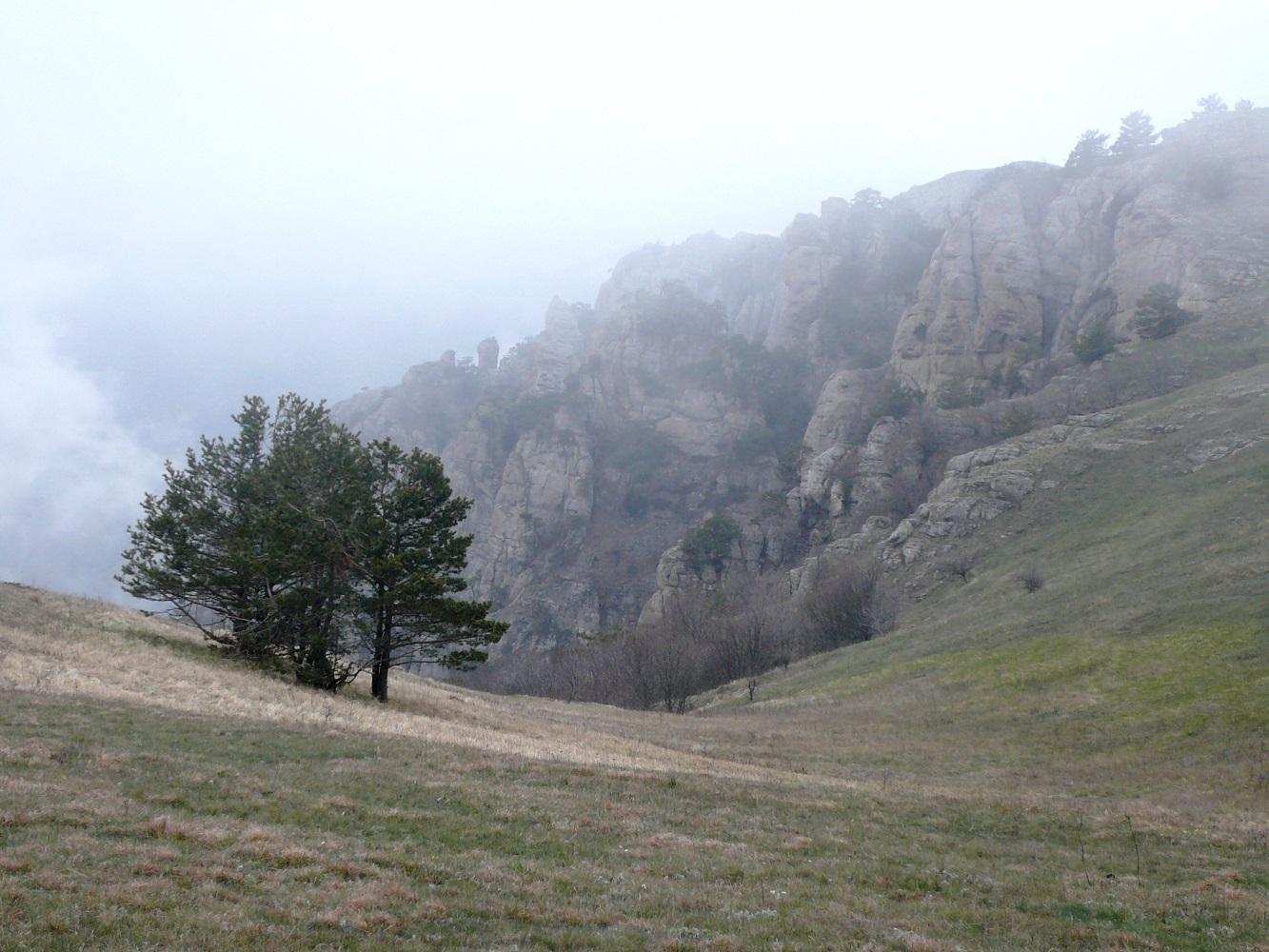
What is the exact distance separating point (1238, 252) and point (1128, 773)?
102184mm

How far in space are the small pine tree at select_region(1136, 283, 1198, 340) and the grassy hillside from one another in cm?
6779

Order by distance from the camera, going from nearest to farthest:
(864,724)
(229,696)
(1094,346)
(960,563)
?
(229,696) → (864,724) → (960,563) → (1094,346)

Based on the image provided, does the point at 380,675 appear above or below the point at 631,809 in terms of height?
above

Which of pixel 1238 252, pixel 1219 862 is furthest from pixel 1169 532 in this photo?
pixel 1238 252

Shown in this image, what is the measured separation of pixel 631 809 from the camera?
14.0 metres

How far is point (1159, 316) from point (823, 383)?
71804 millimetres

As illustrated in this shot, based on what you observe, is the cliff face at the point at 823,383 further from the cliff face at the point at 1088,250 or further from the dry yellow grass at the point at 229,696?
the dry yellow grass at the point at 229,696

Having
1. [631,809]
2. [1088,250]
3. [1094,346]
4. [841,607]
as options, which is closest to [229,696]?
[631,809]

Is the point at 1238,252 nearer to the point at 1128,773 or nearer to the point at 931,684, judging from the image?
the point at 931,684

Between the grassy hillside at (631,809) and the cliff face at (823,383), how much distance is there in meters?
41.9

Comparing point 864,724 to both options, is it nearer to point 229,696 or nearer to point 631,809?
point 631,809

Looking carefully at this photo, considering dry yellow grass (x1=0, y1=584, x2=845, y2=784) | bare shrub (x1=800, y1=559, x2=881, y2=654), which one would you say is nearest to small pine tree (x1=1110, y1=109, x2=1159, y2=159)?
bare shrub (x1=800, y1=559, x2=881, y2=654)

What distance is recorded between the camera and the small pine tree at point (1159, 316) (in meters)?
92.0

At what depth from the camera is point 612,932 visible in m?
7.89
